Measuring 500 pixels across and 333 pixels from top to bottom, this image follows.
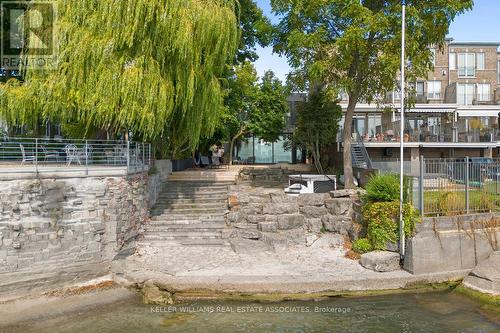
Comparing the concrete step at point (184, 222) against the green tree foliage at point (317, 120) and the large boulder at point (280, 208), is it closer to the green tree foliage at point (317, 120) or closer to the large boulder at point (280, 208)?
the large boulder at point (280, 208)

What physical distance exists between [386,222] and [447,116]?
17191 mm

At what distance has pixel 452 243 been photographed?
12320 mm

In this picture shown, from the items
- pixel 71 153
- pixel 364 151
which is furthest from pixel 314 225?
pixel 71 153

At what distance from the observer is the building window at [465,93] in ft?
104

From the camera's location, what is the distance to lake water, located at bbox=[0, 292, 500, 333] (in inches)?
363

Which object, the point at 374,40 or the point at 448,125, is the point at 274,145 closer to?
the point at 448,125

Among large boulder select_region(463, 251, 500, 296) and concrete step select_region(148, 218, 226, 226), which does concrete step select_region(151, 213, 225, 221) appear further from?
large boulder select_region(463, 251, 500, 296)

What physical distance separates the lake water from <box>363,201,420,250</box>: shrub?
2121 millimetres

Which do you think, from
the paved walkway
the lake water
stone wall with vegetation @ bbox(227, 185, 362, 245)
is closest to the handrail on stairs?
stone wall with vegetation @ bbox(227, 185, 362, 245)

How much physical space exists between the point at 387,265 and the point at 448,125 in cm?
1406

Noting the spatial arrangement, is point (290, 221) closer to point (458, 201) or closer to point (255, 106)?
point (458, 201)

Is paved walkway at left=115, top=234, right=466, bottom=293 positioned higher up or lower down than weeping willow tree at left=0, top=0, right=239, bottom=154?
lower down

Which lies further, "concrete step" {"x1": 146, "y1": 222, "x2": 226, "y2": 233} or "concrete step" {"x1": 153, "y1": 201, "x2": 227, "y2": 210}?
"concrete step" {"x1": 153, "y1": 201, "x2": 227, "y2": 210}

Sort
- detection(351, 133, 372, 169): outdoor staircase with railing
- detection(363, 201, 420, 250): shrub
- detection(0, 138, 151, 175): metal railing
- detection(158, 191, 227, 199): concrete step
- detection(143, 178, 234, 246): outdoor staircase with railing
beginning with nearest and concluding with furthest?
A: 1. detection(363, 201, 420, 250): shrub
2. detection(0, 138, 151, 175): metal railing
3. detection(143, 178, 234, 246): outdoor staircase with railing
4. detection(158, 191, 227, 199): concrete step
5. detection(351, 133, 372, 169): outdoor staircase with railing
